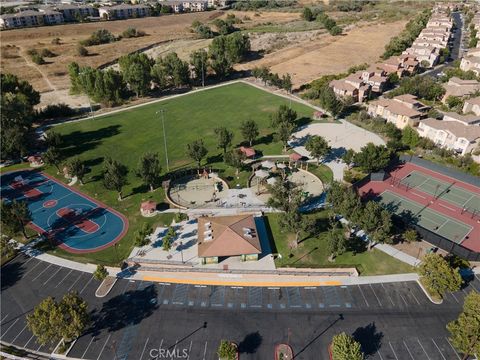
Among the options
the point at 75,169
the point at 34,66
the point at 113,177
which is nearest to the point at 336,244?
the point at 113,177

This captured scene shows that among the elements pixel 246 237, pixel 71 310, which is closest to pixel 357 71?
pixel 246 237

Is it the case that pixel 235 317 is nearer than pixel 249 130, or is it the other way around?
pixel 235 317

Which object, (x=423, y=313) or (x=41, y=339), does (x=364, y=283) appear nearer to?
(x=423, y=313)

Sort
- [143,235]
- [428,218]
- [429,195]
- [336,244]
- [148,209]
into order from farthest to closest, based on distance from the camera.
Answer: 1. [429,195]
2. [148,209]
3. [428,218]
4. [143,235]
5. [336,244]

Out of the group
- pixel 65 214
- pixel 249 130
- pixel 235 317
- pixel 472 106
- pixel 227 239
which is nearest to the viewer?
pixel 235 317

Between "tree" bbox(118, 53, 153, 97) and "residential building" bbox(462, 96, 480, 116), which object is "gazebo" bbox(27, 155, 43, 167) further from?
"residential building" bbox(462, 96, 480, 116)

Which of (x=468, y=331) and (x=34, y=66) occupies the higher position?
(x=34, y=66)

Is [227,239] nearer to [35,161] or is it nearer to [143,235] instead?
[143,235]
